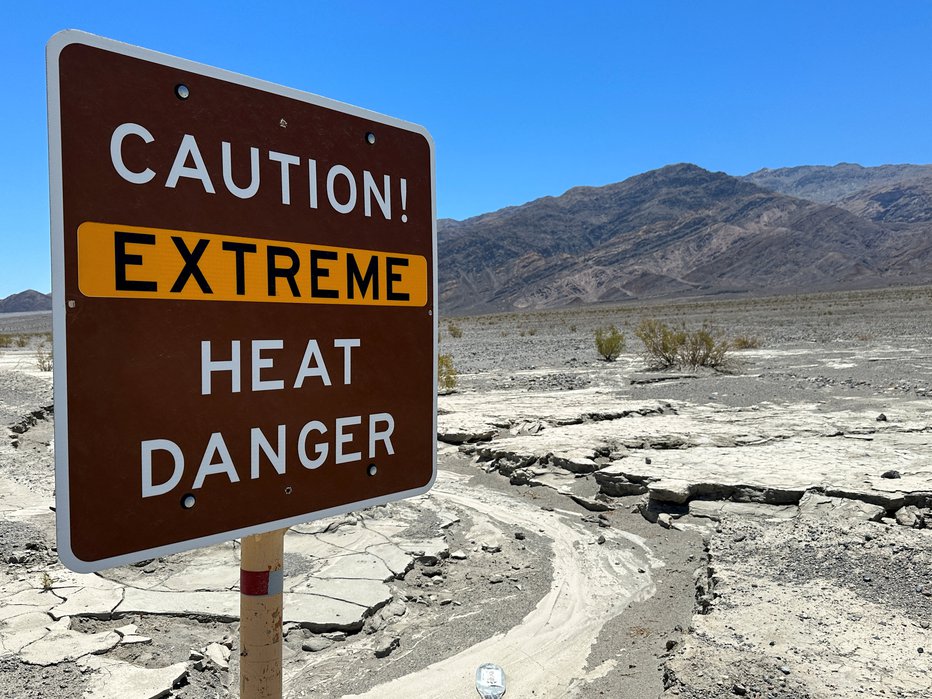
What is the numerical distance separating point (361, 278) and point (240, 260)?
0.28 m

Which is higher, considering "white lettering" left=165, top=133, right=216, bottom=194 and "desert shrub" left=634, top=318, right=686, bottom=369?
"white lettering" left=165, top=133, right=216, bottom=194

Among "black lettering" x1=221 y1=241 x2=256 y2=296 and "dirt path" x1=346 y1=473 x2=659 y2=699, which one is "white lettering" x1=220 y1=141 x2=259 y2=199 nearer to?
"black lettering" x1=221 y1=241 x2=256 y2=296

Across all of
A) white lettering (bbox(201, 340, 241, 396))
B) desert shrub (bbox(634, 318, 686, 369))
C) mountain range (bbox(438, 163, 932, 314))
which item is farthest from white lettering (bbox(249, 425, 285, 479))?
mountain range (bbox(438, 163, 932, 314))

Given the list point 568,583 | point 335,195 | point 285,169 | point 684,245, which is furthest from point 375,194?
point 684,245

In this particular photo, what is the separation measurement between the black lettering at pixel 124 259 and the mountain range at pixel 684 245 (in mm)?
95913

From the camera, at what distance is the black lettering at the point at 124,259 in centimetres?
120

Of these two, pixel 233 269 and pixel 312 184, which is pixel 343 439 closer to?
pixel 233 269

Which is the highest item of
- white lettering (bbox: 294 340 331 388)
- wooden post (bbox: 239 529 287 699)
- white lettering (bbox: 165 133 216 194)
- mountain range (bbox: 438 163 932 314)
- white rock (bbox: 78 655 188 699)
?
mountain range (bbox: 438 163 932 314)

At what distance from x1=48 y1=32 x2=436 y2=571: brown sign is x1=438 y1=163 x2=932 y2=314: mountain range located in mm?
95429

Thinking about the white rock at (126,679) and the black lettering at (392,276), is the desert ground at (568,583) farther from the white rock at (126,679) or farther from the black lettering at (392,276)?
the black lettering at (392,276)

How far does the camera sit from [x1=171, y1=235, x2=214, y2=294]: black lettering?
1.27 m

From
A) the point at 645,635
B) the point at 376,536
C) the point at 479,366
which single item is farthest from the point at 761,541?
the point at 479,366

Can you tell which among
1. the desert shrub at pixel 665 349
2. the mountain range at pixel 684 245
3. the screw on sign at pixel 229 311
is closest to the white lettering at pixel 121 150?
the screw on sign at pixel 229 311

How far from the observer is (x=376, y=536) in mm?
5934
